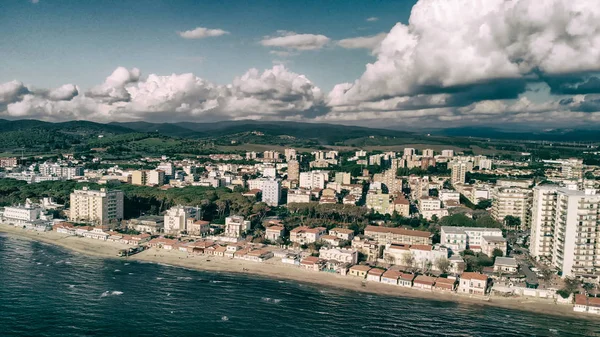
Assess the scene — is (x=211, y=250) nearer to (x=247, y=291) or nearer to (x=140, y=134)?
(x=247, y=291)

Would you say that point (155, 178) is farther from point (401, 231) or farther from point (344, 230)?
point (401, 231)

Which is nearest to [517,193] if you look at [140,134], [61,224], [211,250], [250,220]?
[250,220]

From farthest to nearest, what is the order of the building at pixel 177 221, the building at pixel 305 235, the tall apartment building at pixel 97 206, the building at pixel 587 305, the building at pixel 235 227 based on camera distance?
the tall apartment building at pixel 97 206
the building at pixel 177 221
the building at pixel 235 227
the building at pixel 305 235
the building at pixel 587 305

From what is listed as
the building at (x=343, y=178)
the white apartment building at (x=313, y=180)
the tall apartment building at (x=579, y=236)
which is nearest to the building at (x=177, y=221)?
the white apartment building at (x=313, y=180)

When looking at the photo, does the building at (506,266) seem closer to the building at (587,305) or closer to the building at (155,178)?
the building at (587,305)

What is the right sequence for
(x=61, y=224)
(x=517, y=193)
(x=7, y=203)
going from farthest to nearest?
(x=7, y=203) → (x=517, y=193) → (x=61, y=224)

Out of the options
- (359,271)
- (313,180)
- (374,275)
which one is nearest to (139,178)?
(313,180)
